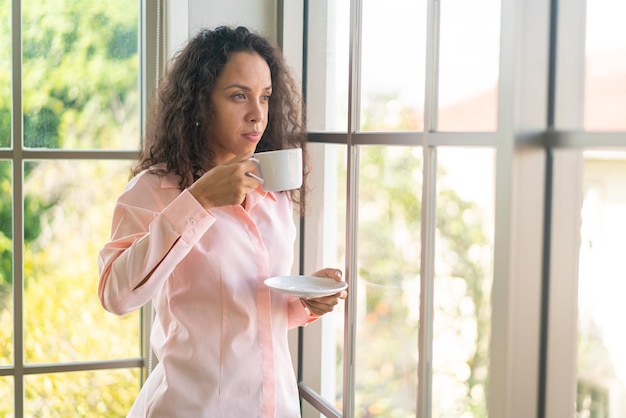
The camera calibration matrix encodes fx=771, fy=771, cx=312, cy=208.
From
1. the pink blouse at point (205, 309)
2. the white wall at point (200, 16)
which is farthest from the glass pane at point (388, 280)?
the white wall at point (200, 16)

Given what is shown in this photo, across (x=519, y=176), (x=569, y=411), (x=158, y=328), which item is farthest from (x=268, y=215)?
(x=569, y=411)

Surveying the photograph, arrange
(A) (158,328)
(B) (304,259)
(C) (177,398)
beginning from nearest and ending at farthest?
(C) (177,398) < (A) (158,328) < (B) (304,259)

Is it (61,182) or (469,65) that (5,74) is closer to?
(61,182)

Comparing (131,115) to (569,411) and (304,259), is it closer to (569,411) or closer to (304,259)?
(304,259)

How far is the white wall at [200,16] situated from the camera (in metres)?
2.29

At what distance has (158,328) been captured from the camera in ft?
5.86

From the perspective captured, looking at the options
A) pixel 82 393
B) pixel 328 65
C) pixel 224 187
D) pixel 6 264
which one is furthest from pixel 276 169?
pixel 82 393

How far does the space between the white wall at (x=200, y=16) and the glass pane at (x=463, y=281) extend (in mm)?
981

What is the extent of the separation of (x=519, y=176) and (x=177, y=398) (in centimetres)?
87

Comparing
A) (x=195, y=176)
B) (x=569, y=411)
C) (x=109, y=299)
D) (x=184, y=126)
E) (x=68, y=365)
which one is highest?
(x=184, y=126)

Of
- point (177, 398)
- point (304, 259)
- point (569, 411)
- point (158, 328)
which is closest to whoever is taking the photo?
point (569, 411)

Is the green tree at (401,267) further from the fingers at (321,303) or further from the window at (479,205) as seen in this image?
the fingers at (321,303)

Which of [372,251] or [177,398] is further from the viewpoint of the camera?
[372,251]

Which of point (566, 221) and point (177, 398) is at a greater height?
point (566, 221)
